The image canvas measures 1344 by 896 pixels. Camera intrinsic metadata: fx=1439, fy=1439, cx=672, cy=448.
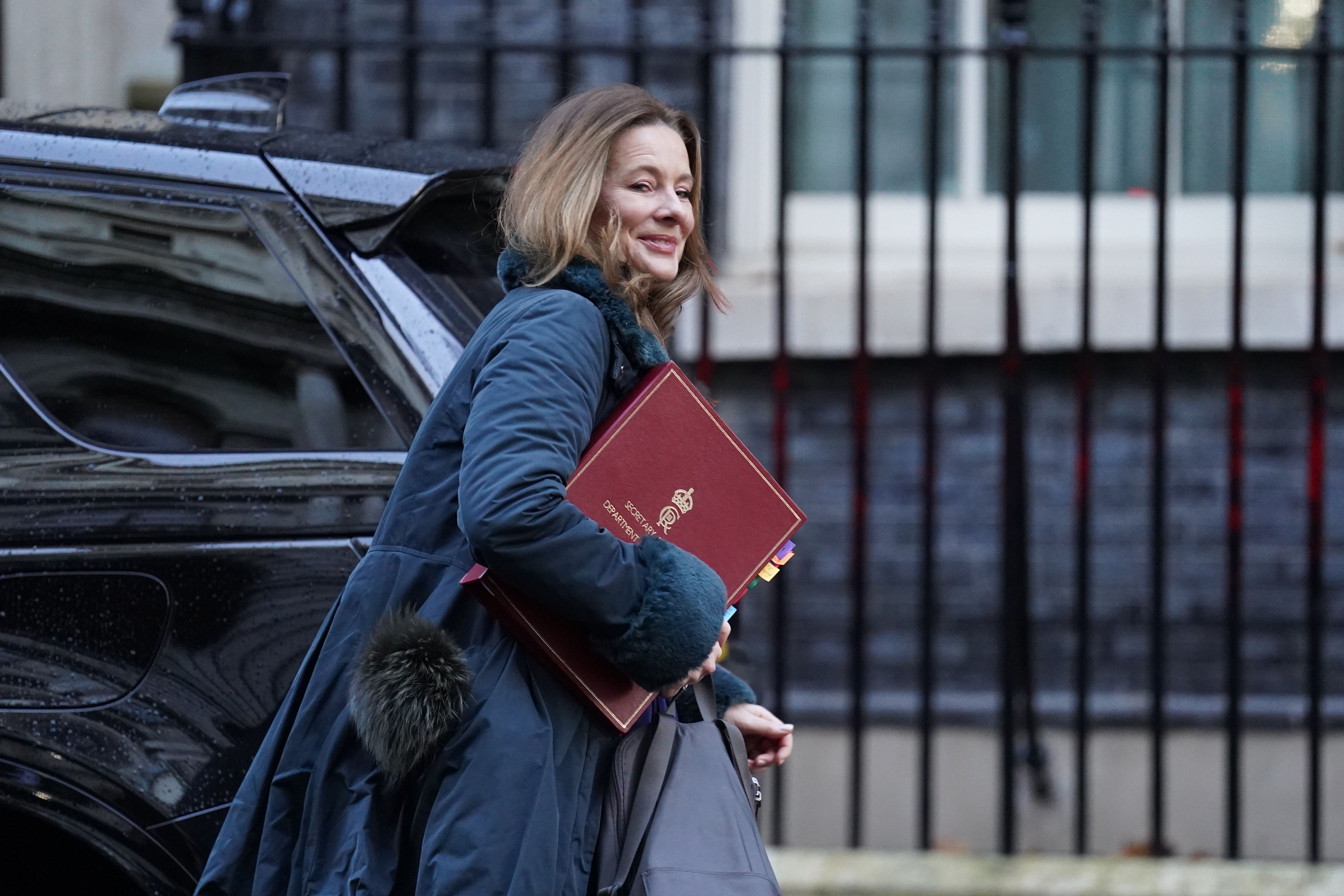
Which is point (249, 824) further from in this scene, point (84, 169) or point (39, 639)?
point (84, 169)

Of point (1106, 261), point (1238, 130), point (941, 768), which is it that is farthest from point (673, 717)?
point (1106, 261)

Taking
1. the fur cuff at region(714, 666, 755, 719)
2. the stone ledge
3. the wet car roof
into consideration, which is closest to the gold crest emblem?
the fur cuff at region(714, 666, 755, 719)

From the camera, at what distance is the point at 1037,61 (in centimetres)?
543

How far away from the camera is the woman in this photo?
1.68 m

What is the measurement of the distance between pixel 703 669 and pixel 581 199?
25.0 inches

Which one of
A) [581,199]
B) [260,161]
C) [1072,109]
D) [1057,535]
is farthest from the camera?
[1072,109]

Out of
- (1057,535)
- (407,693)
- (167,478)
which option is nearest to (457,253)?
(167,478)

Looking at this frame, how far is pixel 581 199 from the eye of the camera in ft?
6.24

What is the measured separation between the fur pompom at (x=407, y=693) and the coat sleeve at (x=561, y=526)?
13 cm

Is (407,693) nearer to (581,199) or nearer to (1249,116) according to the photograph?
(581,199)

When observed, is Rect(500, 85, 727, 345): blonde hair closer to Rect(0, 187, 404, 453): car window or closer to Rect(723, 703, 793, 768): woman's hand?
Rect(0, 187, 404, 453): car window

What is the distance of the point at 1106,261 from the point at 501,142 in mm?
2282

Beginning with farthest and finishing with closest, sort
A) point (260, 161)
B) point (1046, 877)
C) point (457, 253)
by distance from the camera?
point (1046, 877) < point (457, 253) < point (260, 161)

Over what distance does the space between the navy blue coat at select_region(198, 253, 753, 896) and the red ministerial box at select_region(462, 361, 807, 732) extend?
0.04 meters
